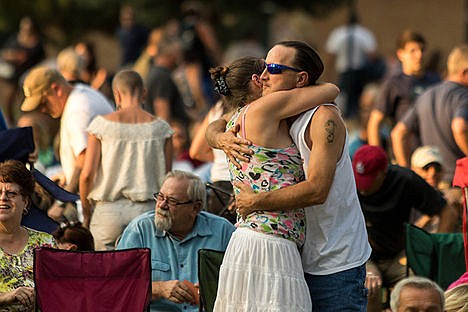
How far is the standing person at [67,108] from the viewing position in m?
8.98

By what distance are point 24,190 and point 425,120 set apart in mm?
4405

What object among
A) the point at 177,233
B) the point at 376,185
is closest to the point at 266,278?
the point at 177,233

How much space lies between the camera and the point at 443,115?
34.1ft

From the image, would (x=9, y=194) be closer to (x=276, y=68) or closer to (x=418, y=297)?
(x=276, y=68)

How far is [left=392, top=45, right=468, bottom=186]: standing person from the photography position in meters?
10.2

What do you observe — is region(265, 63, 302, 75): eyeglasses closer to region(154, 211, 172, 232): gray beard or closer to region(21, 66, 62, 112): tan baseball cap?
region(154, 211, 172, 232): gray beard

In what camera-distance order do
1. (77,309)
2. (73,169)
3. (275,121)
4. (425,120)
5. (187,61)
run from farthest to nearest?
1. (187,61)
2. (425,120)
3. (73,169)
4. (77,309)
5. (275,121)

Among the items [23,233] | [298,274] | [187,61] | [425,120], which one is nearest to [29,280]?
[23,233]

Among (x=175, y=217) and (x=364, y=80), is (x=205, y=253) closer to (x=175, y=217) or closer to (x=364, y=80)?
(x=175, y=217)

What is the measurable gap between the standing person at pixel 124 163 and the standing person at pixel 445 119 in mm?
2685

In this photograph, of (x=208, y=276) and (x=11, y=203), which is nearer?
(x=208, y=276)

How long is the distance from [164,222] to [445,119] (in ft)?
12.0

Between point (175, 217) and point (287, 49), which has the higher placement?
point (287, 49)

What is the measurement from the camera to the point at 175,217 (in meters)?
7.51
